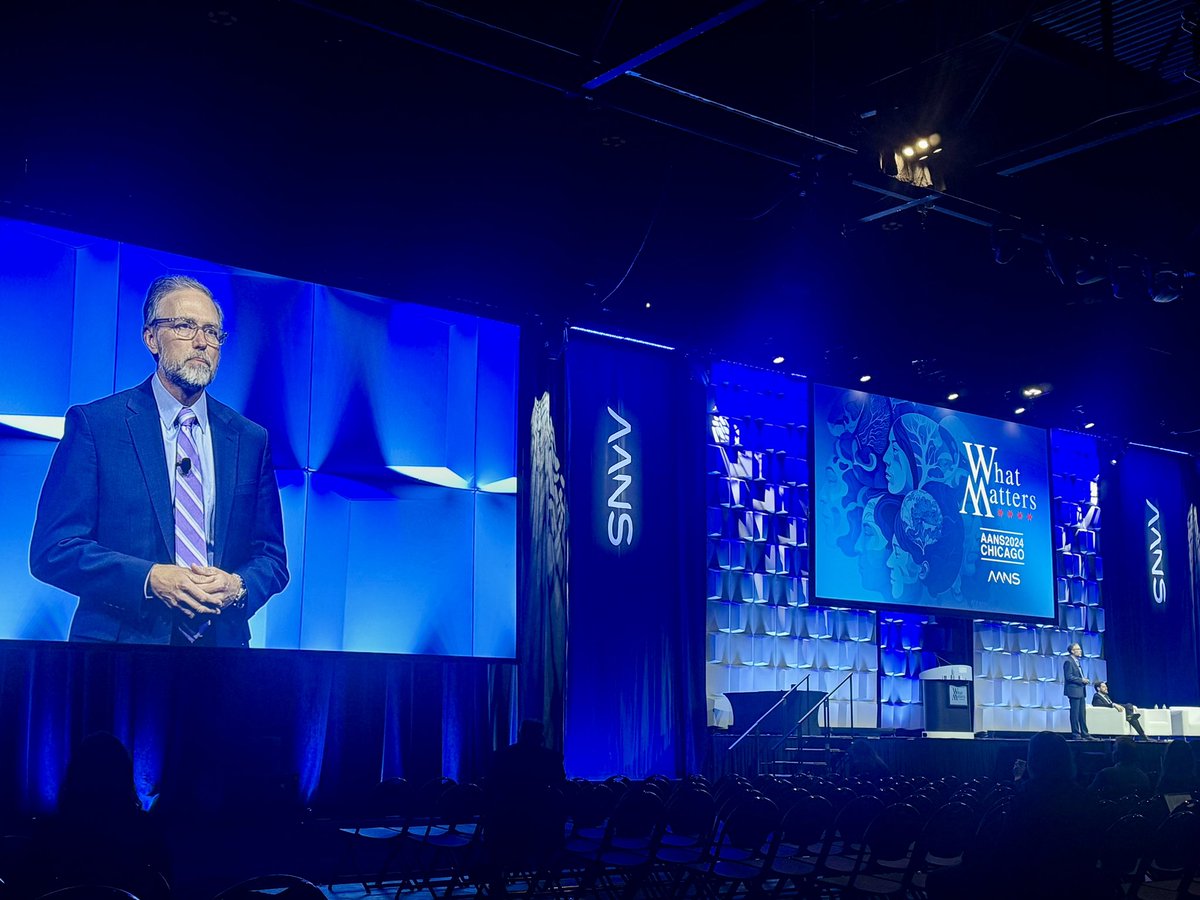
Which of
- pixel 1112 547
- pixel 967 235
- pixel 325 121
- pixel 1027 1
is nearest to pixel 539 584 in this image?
pixel 325 121

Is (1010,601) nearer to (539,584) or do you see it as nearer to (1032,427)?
(1032,427)

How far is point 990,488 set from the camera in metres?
14.7

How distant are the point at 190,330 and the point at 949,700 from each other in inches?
365

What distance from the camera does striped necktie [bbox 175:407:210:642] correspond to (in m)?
8.52

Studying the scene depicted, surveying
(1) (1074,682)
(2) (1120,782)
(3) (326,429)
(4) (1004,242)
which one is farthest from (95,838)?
(1) (1074,682)

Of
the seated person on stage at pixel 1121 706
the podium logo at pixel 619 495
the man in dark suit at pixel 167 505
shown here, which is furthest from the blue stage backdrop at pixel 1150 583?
the man in dark suit at pixel 167 505

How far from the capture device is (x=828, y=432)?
13438 millimetres

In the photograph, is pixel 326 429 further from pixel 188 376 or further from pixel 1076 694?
pixel 1076 694

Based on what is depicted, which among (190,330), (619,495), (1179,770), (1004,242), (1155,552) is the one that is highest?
(1004,242)

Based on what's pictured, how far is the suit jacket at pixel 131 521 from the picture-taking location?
8.09 metres

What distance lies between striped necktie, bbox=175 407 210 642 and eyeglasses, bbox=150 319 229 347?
0.54 metres

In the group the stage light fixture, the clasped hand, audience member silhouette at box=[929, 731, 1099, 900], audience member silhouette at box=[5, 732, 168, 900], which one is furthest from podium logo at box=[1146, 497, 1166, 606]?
audience member silhouette at box=[5, 732, 168, 900]

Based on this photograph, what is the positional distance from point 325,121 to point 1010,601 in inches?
401

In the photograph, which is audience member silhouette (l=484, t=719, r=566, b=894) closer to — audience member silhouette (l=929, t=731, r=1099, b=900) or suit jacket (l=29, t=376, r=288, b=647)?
audience member silhouette (l=929, t=731, r=1099, b=900)
